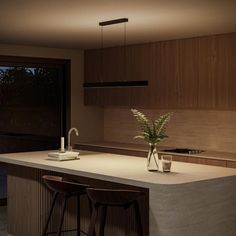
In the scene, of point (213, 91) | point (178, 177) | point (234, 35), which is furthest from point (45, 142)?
point (178, 177)

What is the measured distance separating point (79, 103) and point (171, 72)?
6.59 ft

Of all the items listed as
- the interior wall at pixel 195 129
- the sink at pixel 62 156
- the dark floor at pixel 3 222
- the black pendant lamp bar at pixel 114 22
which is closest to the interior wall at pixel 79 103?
the interior wall at pixel 195 129

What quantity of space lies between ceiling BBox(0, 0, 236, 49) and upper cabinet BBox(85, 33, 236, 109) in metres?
0.22

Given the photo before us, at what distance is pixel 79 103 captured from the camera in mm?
8172

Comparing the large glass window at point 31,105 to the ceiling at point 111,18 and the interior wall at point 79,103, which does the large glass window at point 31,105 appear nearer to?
the interior wall at point 79,103

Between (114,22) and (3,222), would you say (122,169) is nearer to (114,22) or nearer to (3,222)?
(114,22)

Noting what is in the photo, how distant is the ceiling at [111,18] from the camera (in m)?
4.23

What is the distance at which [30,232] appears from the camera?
5402mm

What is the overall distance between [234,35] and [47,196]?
9.47ft

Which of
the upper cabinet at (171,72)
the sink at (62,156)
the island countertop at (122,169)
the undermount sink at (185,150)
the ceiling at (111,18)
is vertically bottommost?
the undermount sink at (185,150)

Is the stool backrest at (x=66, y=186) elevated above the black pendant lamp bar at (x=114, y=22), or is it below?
below

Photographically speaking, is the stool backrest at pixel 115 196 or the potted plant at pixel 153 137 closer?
the stool backrest at pixel 115 196

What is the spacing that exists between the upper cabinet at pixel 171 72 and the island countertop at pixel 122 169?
165 cm

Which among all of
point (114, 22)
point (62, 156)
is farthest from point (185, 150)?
point (114, 22)
